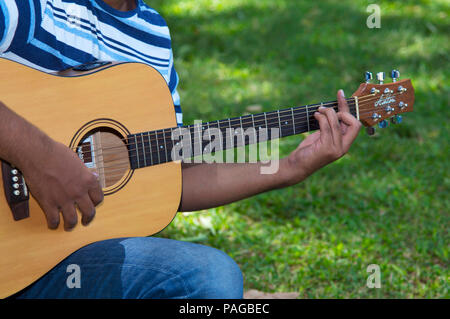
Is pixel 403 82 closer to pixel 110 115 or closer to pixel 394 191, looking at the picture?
pixel 110 115

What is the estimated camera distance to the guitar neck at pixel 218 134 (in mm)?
2146

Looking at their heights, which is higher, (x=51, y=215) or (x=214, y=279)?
(x=51, y=215)

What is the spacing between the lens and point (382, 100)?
2.35 m

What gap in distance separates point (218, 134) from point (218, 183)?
0.21 meters

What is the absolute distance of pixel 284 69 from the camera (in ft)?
18.6

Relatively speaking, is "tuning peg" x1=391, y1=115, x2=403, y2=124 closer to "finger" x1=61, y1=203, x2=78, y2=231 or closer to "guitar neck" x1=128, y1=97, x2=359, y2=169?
"guitar neck" x1=128, y1=97, x2=359, y2=169

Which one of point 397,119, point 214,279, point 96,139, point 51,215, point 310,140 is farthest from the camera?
point 397,119

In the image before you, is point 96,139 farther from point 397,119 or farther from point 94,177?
point 397,119

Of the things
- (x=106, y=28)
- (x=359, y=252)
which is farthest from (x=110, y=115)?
(x=359, y=252)

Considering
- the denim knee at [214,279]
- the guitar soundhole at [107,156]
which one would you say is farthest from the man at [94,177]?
the guitar soundhole at [107,156]

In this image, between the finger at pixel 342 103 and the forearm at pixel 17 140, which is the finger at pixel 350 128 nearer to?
the finger at pixel 342 103

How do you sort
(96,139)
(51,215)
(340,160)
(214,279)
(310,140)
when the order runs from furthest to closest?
(340,160), (310,140), (96,139), (51,215), (214,279)

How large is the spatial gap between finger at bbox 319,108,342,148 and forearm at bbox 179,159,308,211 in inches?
10.8

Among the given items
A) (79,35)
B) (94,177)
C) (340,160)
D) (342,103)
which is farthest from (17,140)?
(340,160)
